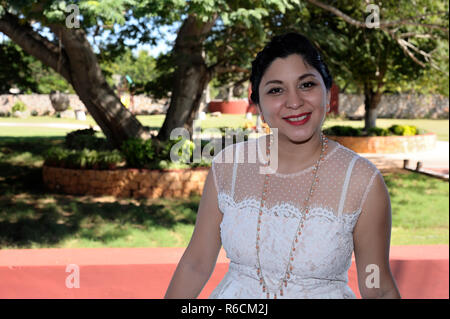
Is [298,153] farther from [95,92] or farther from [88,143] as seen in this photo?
[88,143]

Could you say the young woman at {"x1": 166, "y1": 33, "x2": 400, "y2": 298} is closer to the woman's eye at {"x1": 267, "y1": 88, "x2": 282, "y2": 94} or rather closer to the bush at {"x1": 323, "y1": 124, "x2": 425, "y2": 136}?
the woman's eye at {"x1": 267, "y1": 88, "x2": 282, "y2": 94}

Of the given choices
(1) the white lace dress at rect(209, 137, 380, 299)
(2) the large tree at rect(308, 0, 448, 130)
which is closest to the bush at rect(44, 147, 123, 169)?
(2) the large tree at rect(308, 0, 448, 130)

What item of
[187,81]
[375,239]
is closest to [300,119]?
[375,239]

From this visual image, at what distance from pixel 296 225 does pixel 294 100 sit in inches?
16.9

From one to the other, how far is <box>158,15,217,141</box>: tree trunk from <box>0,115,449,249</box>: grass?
81.6 inches

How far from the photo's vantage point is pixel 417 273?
3.55 m

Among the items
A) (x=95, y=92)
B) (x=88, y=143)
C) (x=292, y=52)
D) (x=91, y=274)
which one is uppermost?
(x=95, y=92)

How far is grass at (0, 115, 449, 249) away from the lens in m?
6.61

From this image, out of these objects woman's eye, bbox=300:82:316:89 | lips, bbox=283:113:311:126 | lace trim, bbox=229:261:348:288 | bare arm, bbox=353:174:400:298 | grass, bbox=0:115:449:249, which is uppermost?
woman's eye, bbox=300:82:316:89

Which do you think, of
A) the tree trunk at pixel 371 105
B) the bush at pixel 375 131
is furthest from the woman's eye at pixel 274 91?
the tree trunk at pixel 371 105

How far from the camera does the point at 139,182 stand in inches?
366
